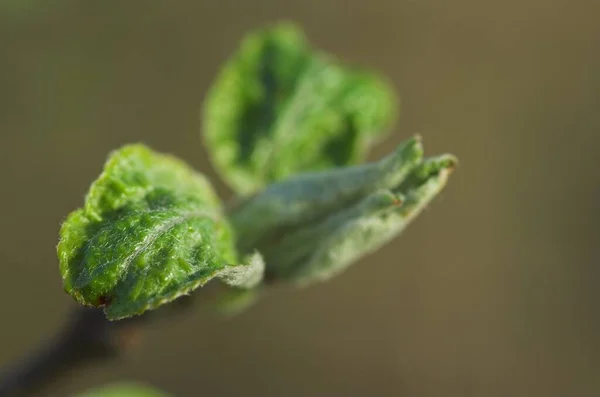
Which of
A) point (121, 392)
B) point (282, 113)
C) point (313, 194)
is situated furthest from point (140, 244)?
point (121, 392)

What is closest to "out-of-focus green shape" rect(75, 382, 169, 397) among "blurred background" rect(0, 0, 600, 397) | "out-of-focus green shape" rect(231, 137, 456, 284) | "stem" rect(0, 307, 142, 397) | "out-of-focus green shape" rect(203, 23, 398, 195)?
"stem" rect(0, 307, 142, 397)

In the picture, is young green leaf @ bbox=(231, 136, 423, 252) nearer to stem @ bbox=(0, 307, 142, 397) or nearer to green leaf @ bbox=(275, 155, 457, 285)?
green leaf @ bbox=(275, 155, 457, 285)

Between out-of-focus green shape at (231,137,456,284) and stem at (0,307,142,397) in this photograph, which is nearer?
out-of-focus green shape at (231,137,456,284)

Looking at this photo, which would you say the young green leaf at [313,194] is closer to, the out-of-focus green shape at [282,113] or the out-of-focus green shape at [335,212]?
the out-of-focus green shape at [335,212]

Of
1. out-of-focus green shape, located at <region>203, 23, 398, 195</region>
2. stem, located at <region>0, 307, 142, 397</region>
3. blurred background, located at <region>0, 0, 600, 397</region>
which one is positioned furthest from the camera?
blurred background, located at <region>0, 0, 600, 397</region>

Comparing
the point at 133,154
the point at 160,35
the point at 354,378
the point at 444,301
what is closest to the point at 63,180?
the point at 160,35

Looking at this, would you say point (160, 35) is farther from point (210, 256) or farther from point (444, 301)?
point (210, 256)

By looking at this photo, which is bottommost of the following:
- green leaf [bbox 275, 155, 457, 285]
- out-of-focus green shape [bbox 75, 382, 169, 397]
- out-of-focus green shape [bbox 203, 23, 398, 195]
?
out-of-focus green shape [bbox 75, 382, 169, 397]

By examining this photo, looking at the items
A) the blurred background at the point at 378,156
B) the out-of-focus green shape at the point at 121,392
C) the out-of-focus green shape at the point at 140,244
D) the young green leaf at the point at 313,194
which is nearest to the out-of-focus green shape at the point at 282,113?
the young green leaf at the point at 313,194
